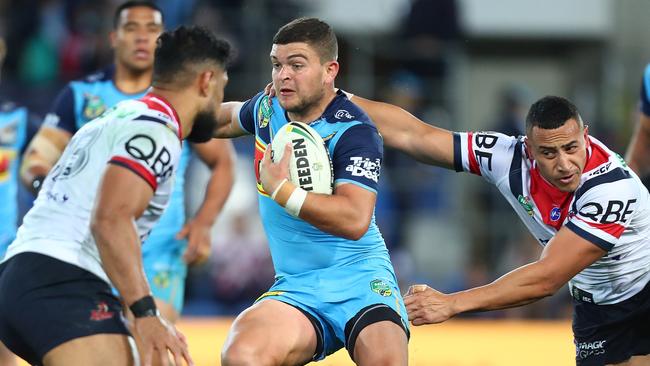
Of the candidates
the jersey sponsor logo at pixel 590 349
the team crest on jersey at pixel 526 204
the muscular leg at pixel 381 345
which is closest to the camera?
the muscular leg at pixel 381 345

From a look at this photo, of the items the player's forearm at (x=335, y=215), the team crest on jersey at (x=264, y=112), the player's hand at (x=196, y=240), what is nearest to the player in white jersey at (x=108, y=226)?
the player's forearm at (x=335, y=215)

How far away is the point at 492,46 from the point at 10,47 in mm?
8386

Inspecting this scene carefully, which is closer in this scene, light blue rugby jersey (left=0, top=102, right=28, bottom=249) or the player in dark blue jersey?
the player in dark blue jersey

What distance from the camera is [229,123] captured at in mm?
6477

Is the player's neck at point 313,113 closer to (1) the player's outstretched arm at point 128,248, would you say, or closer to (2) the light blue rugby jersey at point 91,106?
(1) the player's outstretched arm at point 128,248

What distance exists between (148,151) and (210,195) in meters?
3.23

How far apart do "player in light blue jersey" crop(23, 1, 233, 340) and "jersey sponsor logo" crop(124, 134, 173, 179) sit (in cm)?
274

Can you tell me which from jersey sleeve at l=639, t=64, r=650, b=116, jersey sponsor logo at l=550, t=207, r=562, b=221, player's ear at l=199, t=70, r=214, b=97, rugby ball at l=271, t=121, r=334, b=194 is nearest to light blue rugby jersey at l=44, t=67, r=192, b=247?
rugby ball at l=271, t=121, r=334, b=194

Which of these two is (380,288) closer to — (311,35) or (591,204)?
(591,204)

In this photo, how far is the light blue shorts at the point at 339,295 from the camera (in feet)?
18.9

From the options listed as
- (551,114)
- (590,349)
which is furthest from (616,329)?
(551,114)

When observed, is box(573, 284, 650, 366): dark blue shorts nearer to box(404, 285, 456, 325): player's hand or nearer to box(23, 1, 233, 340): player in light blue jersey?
box(404, 285, 456, 325): player's hand

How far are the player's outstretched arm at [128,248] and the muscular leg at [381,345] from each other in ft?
3.94

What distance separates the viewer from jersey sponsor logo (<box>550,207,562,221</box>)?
6039 mm
